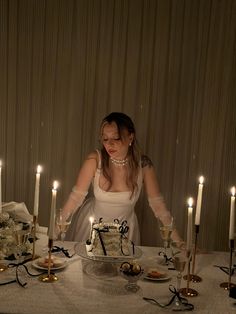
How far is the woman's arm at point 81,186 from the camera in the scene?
3016mm

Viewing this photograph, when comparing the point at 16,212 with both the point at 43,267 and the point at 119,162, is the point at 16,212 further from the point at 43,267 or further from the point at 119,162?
the point at 119,162

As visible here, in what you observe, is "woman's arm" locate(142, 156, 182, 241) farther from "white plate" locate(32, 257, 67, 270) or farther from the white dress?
"white plate" locate(32, 257, 67, 270)

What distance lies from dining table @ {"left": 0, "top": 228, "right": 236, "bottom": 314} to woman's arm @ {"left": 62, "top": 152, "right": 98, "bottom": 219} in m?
0.64

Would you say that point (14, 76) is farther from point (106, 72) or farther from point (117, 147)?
point (117, 147)

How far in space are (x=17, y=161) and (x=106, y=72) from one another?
1.13 metres

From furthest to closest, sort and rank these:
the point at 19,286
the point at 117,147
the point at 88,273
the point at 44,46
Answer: the point at 44,46 → the point at 117,147 → the point at 88,273 → the point at 19,286

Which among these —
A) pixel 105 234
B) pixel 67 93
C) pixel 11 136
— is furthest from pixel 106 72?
pixel 105 234

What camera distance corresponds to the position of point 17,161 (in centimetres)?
384

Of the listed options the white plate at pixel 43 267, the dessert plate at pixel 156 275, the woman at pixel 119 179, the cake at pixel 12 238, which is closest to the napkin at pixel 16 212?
the cake at pixel 12 238

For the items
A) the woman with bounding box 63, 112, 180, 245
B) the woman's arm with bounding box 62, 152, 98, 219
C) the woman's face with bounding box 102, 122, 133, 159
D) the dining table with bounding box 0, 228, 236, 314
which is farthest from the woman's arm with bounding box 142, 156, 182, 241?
the dining table with bounding box 0, 228, 236, 314

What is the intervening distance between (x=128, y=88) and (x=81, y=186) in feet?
3.40

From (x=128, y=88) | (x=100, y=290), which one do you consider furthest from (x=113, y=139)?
(x=100, y=290)

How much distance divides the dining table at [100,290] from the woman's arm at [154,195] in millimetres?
640

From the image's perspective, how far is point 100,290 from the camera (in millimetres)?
1950
